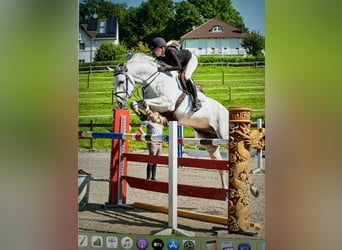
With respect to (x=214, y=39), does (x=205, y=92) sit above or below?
below

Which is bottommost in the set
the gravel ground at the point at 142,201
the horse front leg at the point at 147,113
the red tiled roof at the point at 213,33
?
the gravel ground at the point at 142,201

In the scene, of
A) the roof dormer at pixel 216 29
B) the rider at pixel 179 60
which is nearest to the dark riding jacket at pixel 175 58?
the rider at pixel 179 60

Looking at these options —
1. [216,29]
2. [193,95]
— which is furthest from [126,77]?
[216,29]

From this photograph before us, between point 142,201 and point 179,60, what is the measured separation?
53 cm

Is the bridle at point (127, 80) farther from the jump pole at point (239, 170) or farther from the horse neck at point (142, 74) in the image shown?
the jump pole at point (239, 170)

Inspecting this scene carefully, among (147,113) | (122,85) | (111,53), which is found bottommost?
(147,113)

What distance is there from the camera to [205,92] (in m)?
1.86

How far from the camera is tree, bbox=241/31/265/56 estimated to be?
1.77 metres

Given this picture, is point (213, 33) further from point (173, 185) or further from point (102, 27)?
point (173, 185)

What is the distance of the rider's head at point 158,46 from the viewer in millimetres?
1884

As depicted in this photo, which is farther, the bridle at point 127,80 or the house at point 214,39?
the bridle at point 127,80
